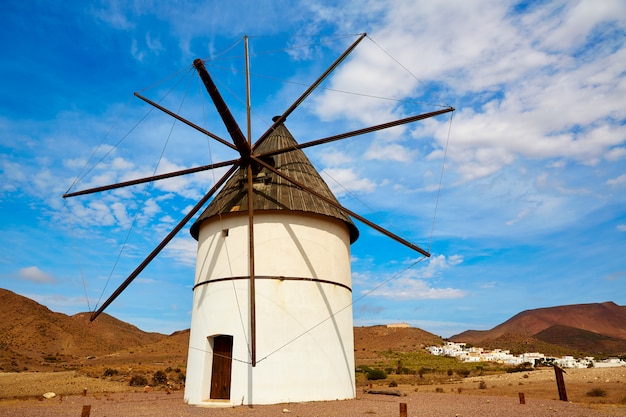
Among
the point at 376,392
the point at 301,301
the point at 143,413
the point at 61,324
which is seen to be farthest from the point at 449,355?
the point at 61,324

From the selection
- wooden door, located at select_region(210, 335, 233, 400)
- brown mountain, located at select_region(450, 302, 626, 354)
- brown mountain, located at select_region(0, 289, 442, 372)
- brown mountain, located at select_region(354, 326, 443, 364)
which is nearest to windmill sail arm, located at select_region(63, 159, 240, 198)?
wooden door, located at select_region(210, 335, 233, 400)

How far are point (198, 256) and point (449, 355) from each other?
41.5 m

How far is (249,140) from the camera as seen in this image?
1340cm

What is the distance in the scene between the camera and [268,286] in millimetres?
12227

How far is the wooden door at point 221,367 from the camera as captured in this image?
40.0ft

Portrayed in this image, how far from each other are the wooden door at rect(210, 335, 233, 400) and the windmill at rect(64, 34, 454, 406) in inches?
1.0

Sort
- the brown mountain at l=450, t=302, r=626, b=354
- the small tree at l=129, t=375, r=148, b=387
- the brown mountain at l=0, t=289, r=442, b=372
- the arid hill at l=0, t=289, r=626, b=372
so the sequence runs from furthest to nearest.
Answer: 1. the brown mountain at l=450, t=302, r=626, b=354
2. the brown mountain at l=0, t=289, r=442, b=372
3. the arid hill at l=0, t=289, r=626, b=372
4. the small tree at l=129, t=375, r=148, b=387

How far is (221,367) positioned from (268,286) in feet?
8.79

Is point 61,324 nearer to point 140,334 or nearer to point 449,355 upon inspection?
point 140,334

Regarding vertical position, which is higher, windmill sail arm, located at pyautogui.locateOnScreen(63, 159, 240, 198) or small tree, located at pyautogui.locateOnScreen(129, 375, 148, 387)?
windmill sail arm, located at pyautogui.locateOnScreen(63, 159, 240, 198)

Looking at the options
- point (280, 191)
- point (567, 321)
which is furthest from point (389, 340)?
point (567, 321)

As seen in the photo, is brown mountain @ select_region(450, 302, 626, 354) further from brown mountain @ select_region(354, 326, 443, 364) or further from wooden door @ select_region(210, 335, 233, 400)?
wooden door @ select_region(210, 335, 233, 400)

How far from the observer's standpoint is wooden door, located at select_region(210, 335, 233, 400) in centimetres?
1220

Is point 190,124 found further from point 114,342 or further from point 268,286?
point 114,342
